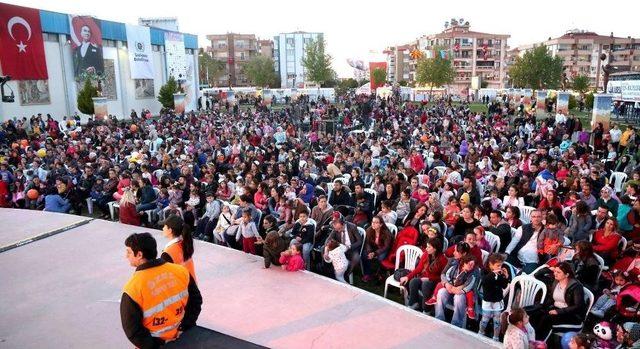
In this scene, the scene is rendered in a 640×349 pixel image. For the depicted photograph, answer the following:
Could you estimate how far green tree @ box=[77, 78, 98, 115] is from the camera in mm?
25953

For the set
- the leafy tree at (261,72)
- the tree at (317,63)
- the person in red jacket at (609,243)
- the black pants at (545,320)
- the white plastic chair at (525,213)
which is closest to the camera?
the black pants at (545,320)

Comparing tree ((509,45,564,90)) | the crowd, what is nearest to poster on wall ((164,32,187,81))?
the crowd

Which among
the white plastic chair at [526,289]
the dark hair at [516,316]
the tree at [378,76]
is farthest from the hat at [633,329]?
the tree at [378,76]

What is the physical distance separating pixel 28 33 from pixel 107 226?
21814mm

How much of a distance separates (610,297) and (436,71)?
181ft

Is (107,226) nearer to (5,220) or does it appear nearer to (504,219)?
(5,220)

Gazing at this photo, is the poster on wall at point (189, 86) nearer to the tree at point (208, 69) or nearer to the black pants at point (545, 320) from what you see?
the black pants at point (545, 320)

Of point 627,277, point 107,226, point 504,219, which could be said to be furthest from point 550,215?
point 107,226

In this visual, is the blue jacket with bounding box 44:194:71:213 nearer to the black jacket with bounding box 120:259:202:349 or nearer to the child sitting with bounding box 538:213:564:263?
the black jacket with bounding box 120:259:202:349

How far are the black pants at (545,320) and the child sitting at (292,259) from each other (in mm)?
2689

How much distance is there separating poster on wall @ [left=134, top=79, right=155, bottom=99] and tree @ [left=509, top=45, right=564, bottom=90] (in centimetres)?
4022

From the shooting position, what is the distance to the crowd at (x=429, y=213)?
4.39 meters

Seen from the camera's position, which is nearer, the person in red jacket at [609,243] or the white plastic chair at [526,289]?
the white plastic chair at [526,289]

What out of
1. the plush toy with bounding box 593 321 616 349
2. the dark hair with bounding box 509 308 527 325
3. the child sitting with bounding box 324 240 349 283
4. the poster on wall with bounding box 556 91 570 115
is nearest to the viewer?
the dark hair with bounding box 509 308 527 325
